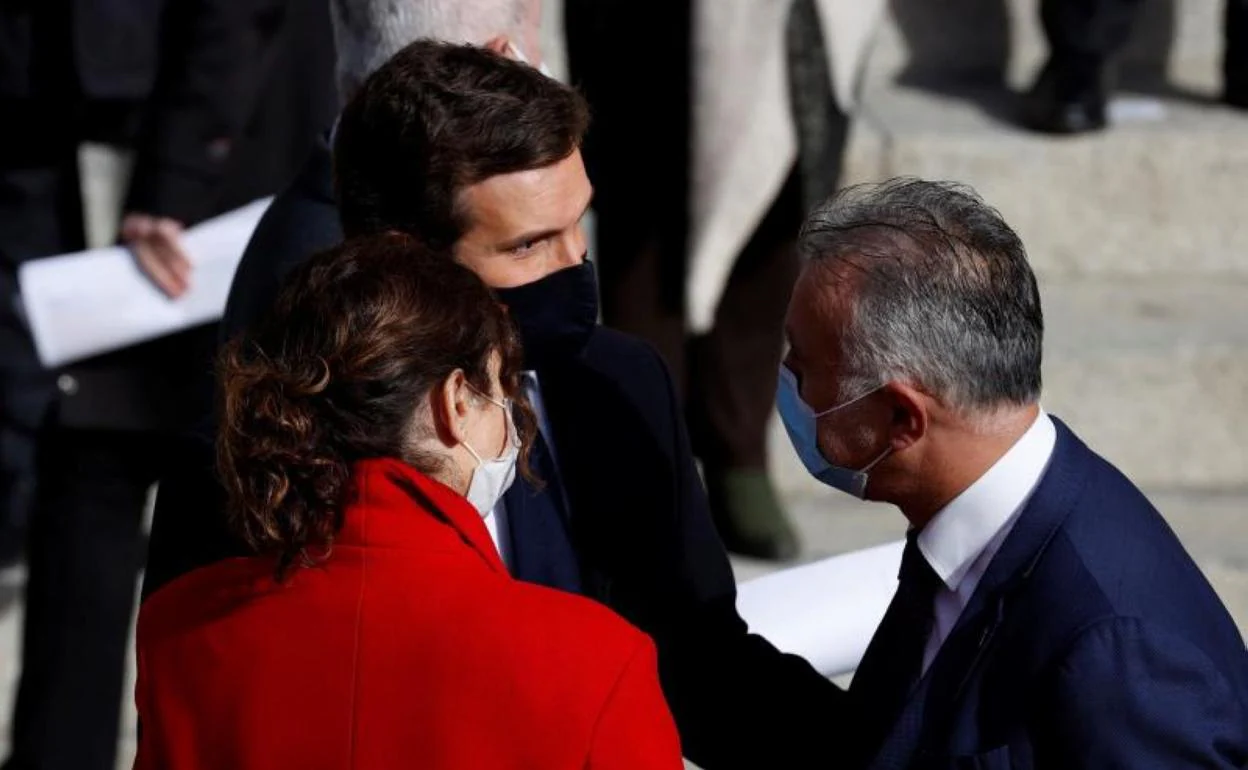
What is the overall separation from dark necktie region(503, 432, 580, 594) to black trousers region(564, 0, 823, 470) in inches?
65.5

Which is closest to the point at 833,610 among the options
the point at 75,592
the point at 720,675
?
the point at 720,675

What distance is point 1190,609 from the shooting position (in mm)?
1731

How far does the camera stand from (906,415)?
181cm

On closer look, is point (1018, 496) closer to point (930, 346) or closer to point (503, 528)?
point (930, 346)

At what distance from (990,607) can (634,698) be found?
0.34m

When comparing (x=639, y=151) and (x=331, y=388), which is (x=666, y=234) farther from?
(x=331, y=388)

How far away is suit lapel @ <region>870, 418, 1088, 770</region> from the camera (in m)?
1.76

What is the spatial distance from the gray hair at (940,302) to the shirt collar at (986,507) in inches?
1.8

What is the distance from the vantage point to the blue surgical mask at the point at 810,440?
1893 mm

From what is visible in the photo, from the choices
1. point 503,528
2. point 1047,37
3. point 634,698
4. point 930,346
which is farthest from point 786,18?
point 634,698

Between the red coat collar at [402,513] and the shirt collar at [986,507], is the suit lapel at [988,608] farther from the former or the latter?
the red coat collar at [402,513]

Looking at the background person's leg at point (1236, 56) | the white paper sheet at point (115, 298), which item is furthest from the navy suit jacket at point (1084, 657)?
the background person's leg at point (1236, 56)

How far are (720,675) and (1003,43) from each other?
10.5ft

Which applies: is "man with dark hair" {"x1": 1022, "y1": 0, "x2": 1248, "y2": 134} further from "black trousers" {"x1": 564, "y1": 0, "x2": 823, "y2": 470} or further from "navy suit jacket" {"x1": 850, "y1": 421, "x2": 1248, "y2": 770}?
"navy suit jacket" {"x1": 850, "y1": 421, "x2": 1248, "y2": 770}
